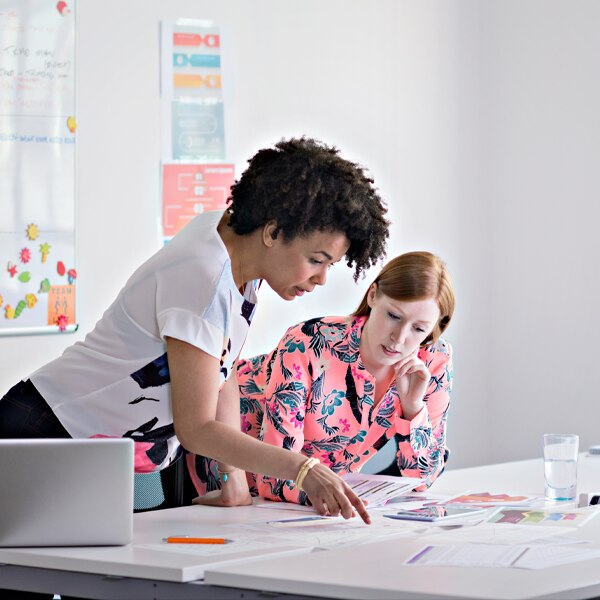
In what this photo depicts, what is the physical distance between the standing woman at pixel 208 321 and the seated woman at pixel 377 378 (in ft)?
1.44

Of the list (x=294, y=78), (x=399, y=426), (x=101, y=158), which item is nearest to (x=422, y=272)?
(x=399, y=426)

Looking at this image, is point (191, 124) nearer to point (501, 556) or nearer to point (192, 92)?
point (192, 92)

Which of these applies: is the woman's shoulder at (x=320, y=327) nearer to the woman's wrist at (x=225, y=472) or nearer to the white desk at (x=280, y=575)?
the woman's wrist at (x=225, y=472)

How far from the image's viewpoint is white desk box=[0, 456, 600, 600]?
1.46 metres

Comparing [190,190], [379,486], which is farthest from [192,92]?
[379,486]

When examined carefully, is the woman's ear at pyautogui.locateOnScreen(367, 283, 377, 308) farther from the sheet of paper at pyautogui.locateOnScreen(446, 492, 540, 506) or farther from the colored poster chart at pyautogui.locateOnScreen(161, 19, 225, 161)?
the colored poster chart at pyautogui.locateOnScreen(161, 19, 225, 161)

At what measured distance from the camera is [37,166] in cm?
345

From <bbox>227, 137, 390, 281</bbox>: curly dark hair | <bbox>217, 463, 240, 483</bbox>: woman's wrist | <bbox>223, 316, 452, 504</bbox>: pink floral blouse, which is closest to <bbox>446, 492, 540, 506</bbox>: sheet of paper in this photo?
<bbox>223, 316, 452, 504</bbox>: pink floral blouse

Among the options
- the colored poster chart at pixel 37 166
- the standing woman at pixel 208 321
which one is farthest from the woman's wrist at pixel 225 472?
the colored poster chart at pixel 37 166

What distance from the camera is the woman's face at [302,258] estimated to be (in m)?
1.97

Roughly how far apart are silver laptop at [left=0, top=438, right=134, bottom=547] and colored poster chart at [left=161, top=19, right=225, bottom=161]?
2.21 metres

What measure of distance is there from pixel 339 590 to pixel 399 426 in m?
1.04

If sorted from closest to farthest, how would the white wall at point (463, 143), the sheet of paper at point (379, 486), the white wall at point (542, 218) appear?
the sheet of paper at point (379, 486) → the white wall at point (463, 143) → the white wall at point (542, 218)

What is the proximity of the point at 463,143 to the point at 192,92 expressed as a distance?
1.34 metres
